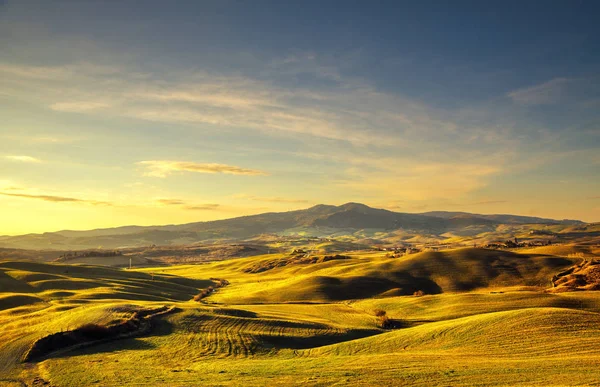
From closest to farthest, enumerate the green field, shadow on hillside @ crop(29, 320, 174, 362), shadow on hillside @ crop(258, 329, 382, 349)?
the green field
shadow on hillside @ crop(29, 320, 174, 362)
shadow on hillside @ crop(258, 329, 382, 349)

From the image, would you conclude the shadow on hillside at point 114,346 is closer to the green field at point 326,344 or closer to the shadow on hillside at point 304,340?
the green field at point 326,344

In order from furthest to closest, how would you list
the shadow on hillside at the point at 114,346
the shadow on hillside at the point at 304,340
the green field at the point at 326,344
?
the shadow on hillside at the point at 304,340 → the shadow on hillside at the point at 114,346 → the green field at the point at 326,344

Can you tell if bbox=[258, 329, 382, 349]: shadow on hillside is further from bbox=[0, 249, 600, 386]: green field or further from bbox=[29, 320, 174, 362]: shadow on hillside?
bbox=[29, 320, 174, 362]: shadow on hillside

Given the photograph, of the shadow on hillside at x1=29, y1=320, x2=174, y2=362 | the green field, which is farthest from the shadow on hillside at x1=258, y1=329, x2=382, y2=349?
the shadow on hillside at x1=29, y1=320, x2=174, y2=362

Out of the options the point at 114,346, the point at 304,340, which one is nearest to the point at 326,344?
the point at 304,340

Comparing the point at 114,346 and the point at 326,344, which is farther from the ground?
the point at 114,346

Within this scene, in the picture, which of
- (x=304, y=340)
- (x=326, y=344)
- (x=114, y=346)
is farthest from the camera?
(x=326, y=344)

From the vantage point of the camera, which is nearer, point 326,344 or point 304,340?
point 304,340

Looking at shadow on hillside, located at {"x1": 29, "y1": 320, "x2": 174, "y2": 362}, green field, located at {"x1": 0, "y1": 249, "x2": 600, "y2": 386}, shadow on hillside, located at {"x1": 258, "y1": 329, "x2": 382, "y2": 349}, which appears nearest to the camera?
green field, located at {"x1": 0, "y1": 249, "x2": 600, "y2": 386}

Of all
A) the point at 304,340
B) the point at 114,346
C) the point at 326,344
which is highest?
the point at 114,346

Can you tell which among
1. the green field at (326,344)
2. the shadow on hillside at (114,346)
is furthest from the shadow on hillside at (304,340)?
the shadow on hillside at (114,346)

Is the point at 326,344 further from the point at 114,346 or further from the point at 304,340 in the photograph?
the point at 114,346

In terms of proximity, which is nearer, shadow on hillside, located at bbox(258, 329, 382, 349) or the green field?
the green field

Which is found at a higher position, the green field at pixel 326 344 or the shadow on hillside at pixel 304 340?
the green field at pixel 326 344
